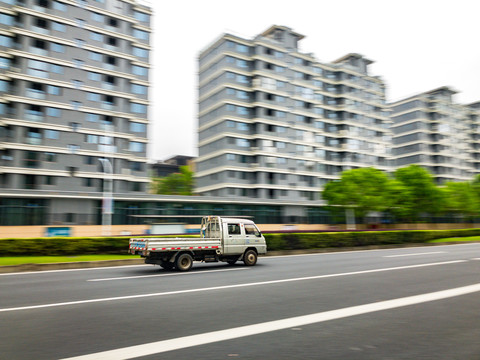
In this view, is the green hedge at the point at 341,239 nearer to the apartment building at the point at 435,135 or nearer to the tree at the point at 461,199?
the tree at the point at 461,199

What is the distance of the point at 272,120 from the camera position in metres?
53.4

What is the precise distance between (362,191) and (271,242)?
31.7m

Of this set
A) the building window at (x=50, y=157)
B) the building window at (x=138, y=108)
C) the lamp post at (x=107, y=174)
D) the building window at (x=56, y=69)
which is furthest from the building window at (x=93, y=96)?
the building window at (x=50, y=157)

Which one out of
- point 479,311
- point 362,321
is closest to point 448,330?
point 362,321

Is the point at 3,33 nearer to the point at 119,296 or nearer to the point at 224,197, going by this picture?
the point at 224,197

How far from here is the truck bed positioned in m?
12.2

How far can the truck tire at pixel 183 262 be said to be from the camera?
490 inches

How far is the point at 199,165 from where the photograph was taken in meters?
56.2

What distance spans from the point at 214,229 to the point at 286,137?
41.6 meters

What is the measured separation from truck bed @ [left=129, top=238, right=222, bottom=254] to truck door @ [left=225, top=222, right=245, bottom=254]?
53cm

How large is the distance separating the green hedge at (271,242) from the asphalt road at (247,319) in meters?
8.71

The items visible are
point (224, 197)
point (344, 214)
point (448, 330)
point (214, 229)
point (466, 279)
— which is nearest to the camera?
point (448, 330)

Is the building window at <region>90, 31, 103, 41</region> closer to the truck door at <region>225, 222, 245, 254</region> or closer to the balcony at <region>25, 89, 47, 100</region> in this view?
the balcony at <region>25, 89, 47, 100</region>

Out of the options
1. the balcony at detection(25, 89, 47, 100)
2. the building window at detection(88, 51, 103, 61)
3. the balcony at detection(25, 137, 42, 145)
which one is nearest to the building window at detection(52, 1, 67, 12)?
the building window at detection(88, 51, 103, 61)
